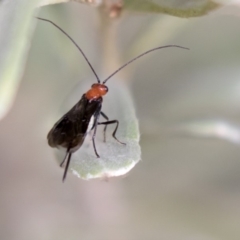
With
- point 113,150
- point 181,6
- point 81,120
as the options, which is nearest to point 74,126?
point 81,120

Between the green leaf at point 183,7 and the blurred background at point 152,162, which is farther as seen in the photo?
the blurred background at point 152,162

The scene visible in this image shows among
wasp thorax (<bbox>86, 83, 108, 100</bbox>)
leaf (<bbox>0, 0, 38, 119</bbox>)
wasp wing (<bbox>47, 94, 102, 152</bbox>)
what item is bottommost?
leaf (<bbox>0, 0, 38, 119</bbox>)

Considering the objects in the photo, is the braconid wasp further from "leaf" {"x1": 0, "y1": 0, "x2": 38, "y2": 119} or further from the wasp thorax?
"leaf" {"x1": 0, "y1": 0, "x2": 38, "y2": 119}

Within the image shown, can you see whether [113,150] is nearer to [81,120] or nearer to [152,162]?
[81,120]

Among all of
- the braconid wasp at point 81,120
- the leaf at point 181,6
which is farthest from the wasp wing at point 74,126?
the leaf at point 181,6

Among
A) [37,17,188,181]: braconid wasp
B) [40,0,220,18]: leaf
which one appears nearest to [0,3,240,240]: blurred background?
[37,17,188,181]: braconid wasp

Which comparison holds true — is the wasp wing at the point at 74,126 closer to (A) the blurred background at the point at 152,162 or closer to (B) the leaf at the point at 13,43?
(A) the blurred background at the point at 152,162
